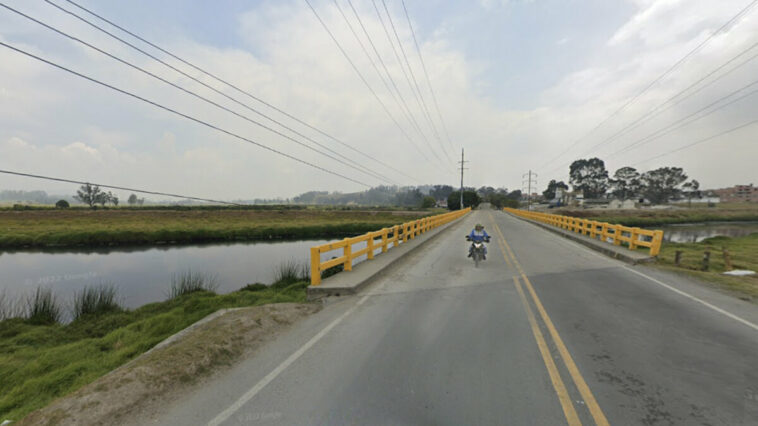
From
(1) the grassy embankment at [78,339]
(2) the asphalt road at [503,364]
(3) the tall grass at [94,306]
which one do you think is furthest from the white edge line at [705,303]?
(3) the tall grass at [94,306]

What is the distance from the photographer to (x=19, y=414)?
339 cm

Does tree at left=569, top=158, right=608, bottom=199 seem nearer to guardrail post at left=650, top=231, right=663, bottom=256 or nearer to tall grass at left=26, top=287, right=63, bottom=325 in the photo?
guardrail post at left=650, top=231, right=663, bottom=256

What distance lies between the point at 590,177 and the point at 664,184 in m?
27.2

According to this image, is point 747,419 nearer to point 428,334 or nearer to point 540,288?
point 428,334

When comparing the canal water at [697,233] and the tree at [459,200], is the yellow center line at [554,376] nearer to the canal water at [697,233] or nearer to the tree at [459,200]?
the canal water at [697,233]

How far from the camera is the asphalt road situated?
2.93 metres

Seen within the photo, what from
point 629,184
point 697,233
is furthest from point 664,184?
point 697,233

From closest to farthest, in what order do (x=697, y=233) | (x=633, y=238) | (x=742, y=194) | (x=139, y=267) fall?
(x=633, y=238) < (x=139, y=267) < (x=697, y=233) < (x=742, y=194)

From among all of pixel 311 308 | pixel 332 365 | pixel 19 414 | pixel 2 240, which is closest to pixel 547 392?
pixel 332 365

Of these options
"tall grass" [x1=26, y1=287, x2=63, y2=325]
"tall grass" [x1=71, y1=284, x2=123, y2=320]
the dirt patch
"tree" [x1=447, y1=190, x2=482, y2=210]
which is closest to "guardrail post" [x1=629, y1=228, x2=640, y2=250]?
the dirt patch

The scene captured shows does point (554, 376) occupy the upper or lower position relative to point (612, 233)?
lower

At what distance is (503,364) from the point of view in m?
3.81

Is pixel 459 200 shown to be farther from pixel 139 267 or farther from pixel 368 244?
pixel 368 244

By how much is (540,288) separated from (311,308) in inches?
223
